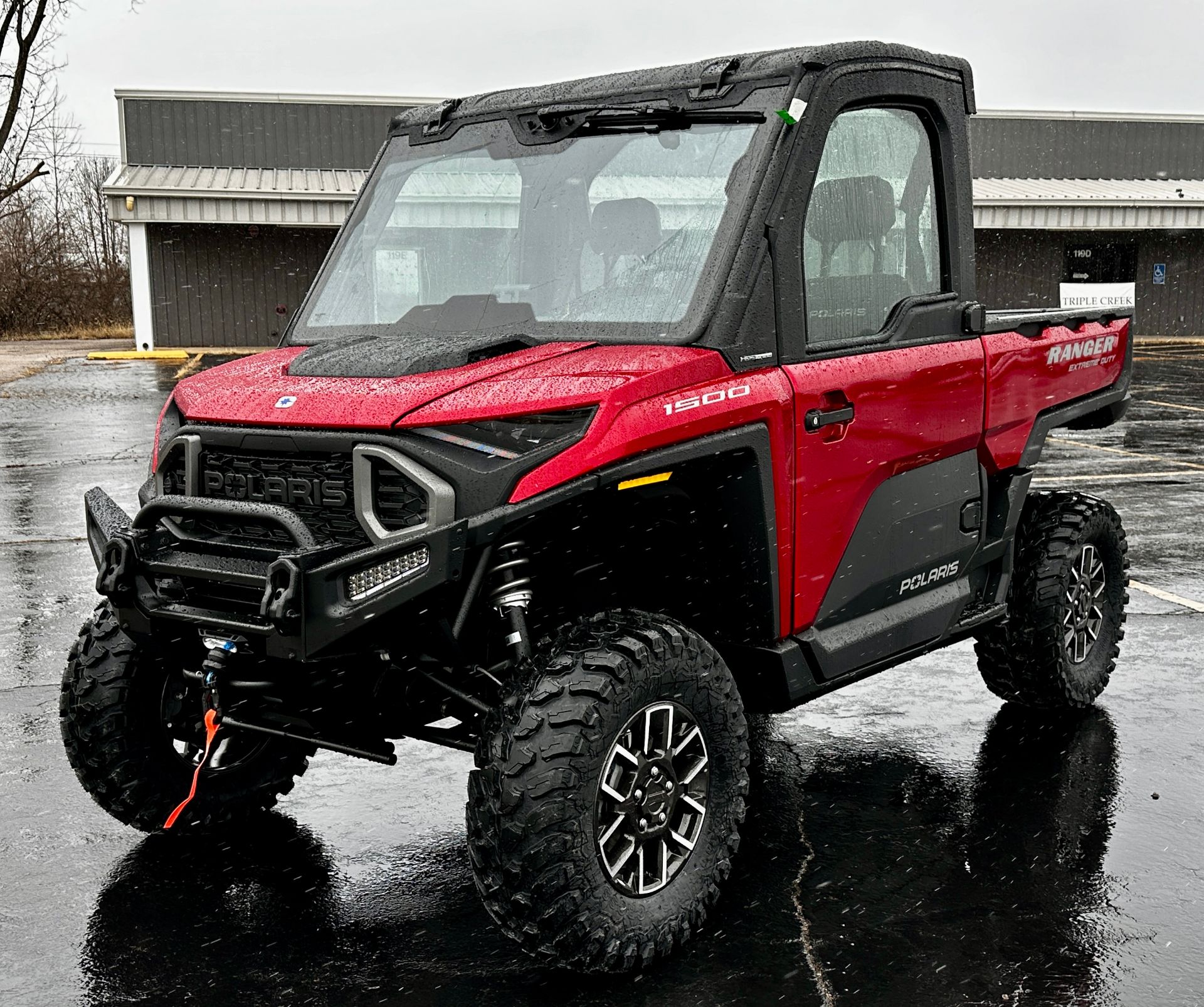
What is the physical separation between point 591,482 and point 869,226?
1492 millimetres

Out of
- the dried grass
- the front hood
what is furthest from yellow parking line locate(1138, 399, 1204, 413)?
the dried grass

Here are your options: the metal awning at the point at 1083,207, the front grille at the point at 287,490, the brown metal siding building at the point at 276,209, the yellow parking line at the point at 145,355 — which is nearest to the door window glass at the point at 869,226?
the front grille at the point at 287,490

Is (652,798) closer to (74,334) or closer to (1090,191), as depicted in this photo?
(1090,191)

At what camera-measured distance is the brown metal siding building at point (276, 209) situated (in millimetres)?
29438

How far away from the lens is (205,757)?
420cm

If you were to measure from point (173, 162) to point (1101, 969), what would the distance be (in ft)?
104

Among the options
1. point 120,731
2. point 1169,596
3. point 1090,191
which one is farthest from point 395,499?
point 1090,191

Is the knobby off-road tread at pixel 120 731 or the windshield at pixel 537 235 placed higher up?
the windshield at pixel 537 235

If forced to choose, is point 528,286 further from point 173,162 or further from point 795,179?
point 173,162

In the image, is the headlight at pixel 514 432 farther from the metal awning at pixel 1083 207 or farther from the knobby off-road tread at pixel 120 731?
the metal awning at pixel 1083 207

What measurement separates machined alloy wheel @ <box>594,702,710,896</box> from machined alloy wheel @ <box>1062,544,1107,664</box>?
7.62ft

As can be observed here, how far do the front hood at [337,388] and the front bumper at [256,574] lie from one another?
0.87 feet

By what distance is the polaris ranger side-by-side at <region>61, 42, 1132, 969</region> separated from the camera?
343 cm

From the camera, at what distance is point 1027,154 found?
117 feet
